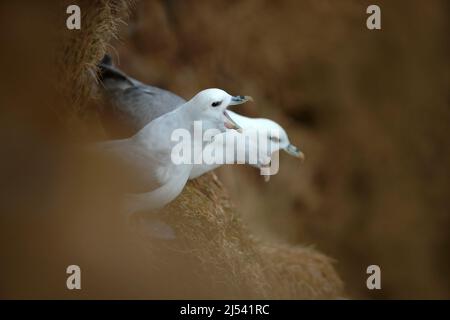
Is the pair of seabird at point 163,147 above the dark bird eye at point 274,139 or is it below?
below

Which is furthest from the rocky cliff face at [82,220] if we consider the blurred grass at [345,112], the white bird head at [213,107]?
the blurred grass at [345,112]

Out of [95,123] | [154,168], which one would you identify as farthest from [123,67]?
[154,168]

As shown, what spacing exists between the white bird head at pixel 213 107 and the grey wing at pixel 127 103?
0.56 ft

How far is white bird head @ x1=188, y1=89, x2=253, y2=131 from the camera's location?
1142 mm

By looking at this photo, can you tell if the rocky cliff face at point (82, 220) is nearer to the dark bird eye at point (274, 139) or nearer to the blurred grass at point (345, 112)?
the dark bird eye at point (274, 139)

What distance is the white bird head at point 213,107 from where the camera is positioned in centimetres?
114

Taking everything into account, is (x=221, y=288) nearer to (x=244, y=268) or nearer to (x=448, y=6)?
(x=244, y=268)

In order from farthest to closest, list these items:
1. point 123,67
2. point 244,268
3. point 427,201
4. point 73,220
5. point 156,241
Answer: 1. point 427,201
2. point 123,67
3. point 244,268
4. point 156,241
5. point 73,220

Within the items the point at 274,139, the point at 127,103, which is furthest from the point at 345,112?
the point at 127,103

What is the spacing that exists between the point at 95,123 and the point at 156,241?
0.25 m

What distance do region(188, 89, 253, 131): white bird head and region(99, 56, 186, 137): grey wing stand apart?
170 mm

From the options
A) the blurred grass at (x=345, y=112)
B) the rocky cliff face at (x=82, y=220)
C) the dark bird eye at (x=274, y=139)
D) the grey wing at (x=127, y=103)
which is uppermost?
the blurred grass at (x=345, y=112)
